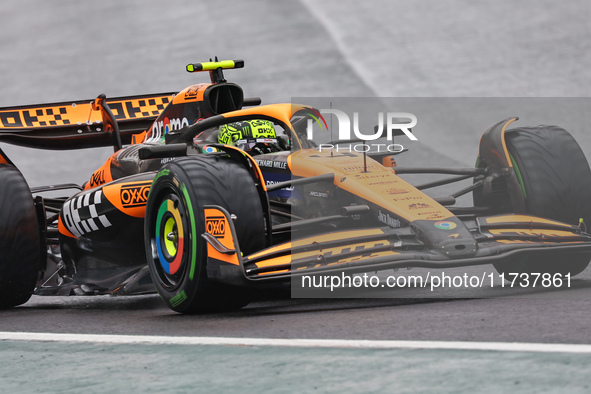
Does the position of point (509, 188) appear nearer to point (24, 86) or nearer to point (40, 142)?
point (40, 142)

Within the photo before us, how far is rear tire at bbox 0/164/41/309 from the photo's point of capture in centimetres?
629

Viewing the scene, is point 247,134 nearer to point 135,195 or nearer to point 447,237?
point 135,195

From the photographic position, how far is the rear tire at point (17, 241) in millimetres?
6285

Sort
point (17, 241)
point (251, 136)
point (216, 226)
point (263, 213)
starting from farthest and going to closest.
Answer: point (251, 136)
point (17, 241)
point (263, 213)
point (216, 226)

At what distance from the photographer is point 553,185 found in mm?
5883

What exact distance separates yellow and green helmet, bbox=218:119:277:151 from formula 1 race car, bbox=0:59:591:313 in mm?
10

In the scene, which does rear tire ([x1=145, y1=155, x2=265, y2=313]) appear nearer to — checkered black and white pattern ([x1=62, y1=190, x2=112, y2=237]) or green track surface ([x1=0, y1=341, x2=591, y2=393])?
checkered black and white pattern ([x1=62, y1=190, x2=112, y2=237])

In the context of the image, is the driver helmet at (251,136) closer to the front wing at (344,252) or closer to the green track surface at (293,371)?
the front wing at (344,252)

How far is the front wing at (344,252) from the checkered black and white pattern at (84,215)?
162 centimetres

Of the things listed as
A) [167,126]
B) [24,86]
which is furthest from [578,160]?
[24,86]

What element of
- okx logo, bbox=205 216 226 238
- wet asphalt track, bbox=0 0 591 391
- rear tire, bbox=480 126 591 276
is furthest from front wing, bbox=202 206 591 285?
wet asphalt track, bbox=0 0 591 391

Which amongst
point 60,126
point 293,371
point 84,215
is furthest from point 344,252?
point 60,126

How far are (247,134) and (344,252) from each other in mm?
1922

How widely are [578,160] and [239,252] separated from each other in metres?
2.39
